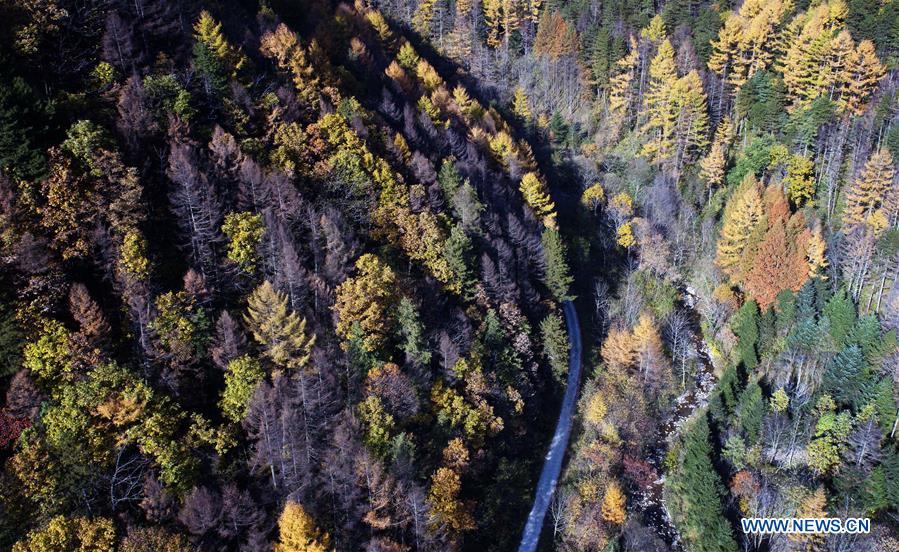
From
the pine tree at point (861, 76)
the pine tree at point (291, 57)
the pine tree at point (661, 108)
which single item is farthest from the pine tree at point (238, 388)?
the pine tree at point (861, 76)

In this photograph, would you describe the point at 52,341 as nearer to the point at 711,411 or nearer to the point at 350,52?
the point at 711,411

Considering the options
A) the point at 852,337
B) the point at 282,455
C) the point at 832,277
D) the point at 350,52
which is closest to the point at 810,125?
the point at 832,277

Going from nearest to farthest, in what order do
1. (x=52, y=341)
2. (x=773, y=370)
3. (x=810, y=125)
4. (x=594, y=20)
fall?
(x=52, y=341) < (x=773, y=370) < (x=810, y=125) < (x=594, y=20)

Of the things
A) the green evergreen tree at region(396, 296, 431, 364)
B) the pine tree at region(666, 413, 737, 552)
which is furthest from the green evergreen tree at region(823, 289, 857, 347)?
the green evergreen tree at region(396, 296, 431, 364)

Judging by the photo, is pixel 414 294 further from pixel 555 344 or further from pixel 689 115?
pixel 689 115

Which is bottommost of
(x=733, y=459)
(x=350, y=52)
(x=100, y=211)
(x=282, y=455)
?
(x=733, y=459)

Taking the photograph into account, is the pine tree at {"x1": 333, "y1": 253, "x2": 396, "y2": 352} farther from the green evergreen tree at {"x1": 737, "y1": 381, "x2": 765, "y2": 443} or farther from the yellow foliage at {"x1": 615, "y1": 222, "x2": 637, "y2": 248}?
the yellow foliage at {"x1": 615, "y1": 222, "x2": 637, "y2": 248}

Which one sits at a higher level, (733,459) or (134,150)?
(134,150)
